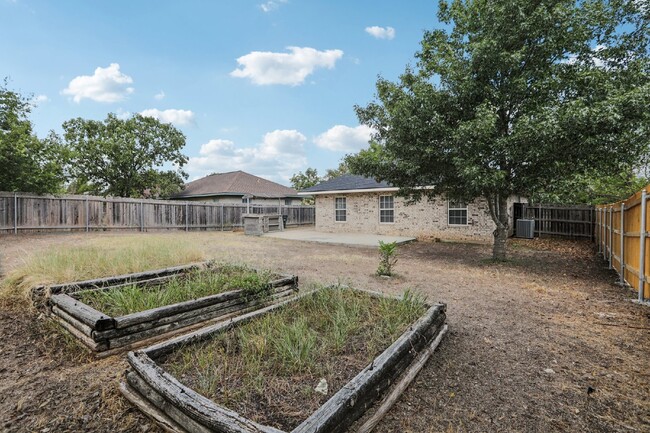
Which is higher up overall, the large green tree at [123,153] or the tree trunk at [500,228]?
the large green tree at [123,153]

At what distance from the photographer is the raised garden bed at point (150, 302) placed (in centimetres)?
315

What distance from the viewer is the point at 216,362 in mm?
2568

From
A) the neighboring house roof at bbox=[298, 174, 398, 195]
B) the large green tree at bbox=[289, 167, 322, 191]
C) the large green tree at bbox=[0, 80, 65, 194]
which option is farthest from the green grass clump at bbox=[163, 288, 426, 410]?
the large green tree at bbox=[289, 167, 322, 191]

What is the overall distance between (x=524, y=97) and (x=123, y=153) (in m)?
24.1

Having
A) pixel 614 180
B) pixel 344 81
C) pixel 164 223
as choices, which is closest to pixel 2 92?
pixel 164 223

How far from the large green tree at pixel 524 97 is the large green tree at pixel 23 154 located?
14139 millimetres

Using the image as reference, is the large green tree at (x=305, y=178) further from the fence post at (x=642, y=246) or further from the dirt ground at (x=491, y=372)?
the fence post at (x=642, y=246)

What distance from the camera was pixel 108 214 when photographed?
14578mm

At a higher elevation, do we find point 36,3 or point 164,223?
point 36,3

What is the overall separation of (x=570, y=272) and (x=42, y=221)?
18.3 metres

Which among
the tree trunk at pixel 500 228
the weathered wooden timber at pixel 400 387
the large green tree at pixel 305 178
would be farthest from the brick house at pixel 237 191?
the weathered wooden timber at pixel 400 387

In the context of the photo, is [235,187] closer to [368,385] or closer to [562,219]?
[562,219]

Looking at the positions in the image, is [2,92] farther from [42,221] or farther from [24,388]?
[24,388]

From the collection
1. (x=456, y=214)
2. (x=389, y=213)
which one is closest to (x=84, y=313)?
(x=456, y=214)
